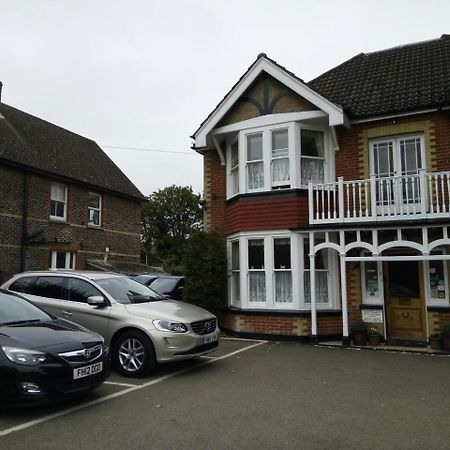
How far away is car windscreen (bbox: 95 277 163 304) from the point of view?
822 centimetres

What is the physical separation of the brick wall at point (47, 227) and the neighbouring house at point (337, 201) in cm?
803

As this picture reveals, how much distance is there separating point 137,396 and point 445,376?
16.0 feet

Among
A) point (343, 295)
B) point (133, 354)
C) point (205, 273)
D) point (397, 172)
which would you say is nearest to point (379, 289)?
point (343, 295)

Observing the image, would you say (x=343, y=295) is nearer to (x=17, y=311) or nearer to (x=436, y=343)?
(x=436, y=343)

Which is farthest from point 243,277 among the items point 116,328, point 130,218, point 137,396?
point 130,218

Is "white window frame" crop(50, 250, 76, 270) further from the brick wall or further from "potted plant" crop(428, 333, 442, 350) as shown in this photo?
"potted plant" crop(428, 333, 442, 350)

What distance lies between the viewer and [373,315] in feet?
37.3

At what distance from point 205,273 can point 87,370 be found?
266 inches

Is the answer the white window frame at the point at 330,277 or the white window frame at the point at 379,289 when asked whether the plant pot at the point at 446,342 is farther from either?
the white window frame at the point at 330,277

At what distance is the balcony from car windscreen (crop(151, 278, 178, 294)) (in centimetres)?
441

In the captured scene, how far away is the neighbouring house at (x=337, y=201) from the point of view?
10.9 metres

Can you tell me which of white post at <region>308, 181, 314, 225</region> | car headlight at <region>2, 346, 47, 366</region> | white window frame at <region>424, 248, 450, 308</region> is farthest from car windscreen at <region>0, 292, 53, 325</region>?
white window frame at <region>424, 248, 450, 308</region>

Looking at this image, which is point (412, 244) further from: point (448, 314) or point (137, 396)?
point (137, 396)

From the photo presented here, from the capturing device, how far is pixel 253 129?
12555mm
